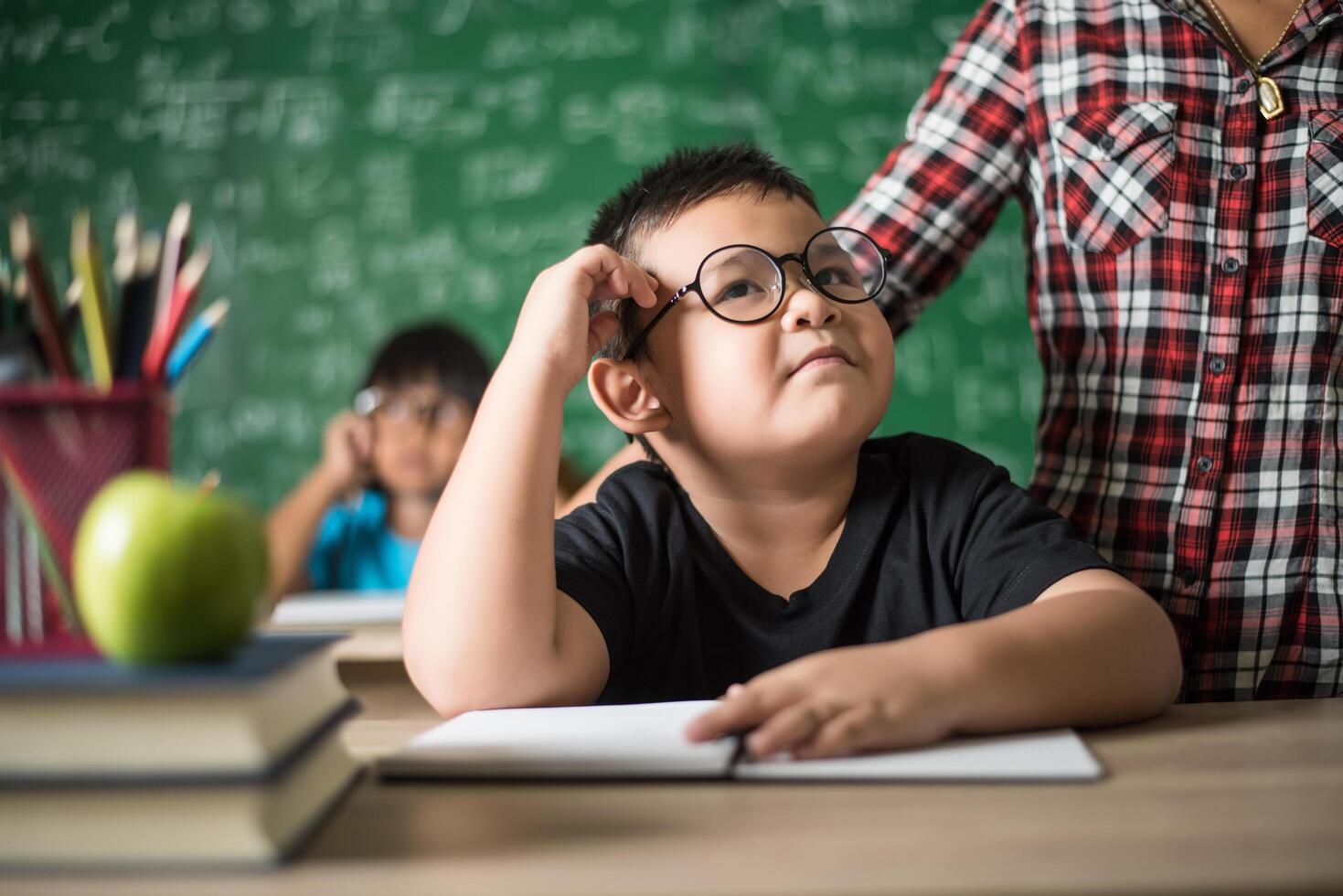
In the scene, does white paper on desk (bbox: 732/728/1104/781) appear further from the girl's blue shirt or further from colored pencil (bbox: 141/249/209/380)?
the girl's blue shirt

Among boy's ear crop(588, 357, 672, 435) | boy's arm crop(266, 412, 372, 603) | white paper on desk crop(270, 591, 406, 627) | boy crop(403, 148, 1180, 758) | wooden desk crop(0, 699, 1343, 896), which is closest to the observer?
wooden desk crop(0, 699, 1343, 896)

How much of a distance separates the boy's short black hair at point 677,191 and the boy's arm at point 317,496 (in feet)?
6.99

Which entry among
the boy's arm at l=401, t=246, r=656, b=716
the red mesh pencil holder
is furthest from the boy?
the red mesh pencil holder

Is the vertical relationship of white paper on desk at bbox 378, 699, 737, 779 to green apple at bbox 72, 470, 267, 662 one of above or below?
below

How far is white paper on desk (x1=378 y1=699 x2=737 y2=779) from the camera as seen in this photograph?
664 mm

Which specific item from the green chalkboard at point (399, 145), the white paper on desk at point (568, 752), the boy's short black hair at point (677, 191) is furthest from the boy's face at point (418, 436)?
the white paper on desk at point (568, 752)

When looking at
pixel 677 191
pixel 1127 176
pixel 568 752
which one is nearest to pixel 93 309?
pixel 568 752

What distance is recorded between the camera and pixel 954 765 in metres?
0.67

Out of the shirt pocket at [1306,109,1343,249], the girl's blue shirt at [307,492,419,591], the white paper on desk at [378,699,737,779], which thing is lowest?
the girl's blue shirt at [307,492,419,591]

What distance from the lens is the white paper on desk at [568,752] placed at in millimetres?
664

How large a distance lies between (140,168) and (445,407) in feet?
5.72

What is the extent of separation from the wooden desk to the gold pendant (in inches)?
33.9

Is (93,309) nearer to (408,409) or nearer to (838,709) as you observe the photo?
(838,709)

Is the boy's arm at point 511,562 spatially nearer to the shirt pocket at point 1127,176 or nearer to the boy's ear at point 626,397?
the boy's ear at point 626,397
